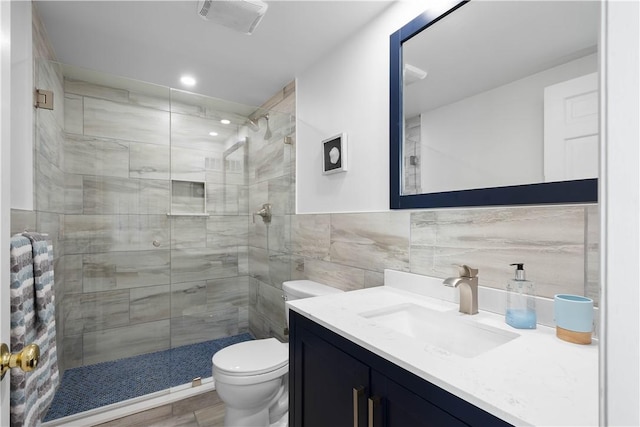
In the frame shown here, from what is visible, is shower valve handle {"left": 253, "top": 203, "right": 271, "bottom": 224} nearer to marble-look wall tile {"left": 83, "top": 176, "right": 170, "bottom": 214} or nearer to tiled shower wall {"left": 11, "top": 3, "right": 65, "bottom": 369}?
marble-look wall tile {"left": 83, "top": 176, "right": 170, "bottom": 214}

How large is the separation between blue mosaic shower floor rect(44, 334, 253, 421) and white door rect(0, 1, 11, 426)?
5.16ft

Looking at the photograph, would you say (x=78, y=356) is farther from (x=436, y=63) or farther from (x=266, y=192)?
(x=436, y=63)

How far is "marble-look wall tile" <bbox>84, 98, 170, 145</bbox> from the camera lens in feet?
6.57

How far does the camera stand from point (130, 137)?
2.10 metres

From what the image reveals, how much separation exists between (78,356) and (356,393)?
2.10 metres

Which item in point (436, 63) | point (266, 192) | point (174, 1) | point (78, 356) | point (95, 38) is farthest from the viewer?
point (266, 192)

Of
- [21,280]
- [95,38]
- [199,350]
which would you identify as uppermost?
[95,38]

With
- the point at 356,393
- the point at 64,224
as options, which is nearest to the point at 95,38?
the point at 64,224

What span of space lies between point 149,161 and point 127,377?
4.80 ft

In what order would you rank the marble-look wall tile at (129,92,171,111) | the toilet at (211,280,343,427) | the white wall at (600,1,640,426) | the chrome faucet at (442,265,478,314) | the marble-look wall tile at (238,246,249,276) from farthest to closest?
the marble-look wall tile at (238,246,249,276)
the marble-look wall tile at (129,92,171,111)
the toilet at (211,280,343,427)
the chrome faucet at (442,265,478,314)
the white wall at (600,1,640,426)

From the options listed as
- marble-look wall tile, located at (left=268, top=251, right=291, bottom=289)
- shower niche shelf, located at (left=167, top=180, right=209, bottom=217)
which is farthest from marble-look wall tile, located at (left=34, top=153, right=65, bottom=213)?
marble-look wall tile, located at (left=268, top=251, right=291, bottom=289)

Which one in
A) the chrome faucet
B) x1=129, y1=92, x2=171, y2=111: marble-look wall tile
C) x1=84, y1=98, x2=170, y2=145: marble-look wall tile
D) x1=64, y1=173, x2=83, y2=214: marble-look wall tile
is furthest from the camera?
x1=129, y1=92, x2=171, y2=111: marble-look wall tile

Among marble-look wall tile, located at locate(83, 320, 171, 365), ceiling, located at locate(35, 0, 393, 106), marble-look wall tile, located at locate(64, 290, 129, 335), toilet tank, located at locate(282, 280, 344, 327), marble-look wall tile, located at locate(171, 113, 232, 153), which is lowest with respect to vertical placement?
marble-look wall tile, located at locate(83, 320, 171, 365)

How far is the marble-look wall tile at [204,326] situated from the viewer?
225 cm
